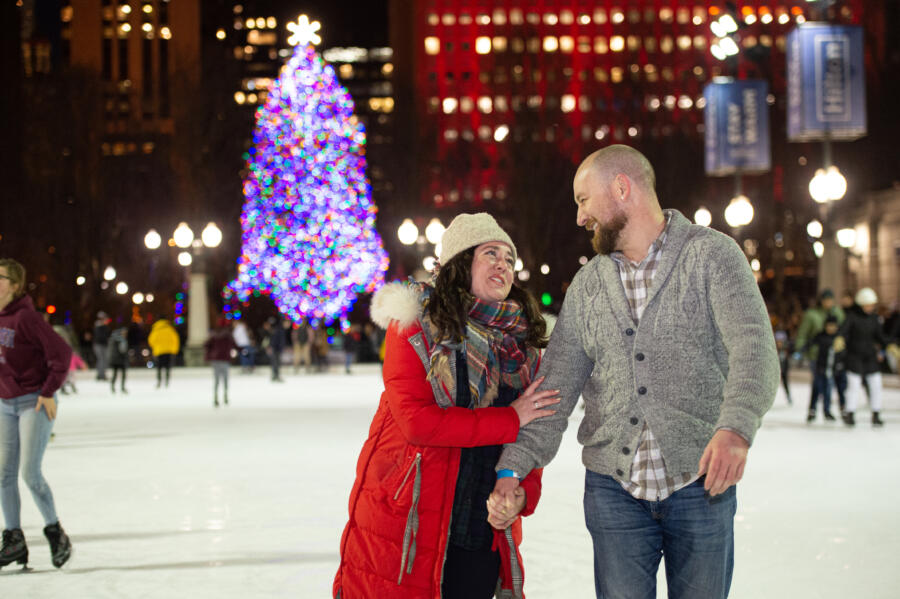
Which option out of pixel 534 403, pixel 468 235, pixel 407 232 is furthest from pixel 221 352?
pixel 534 403

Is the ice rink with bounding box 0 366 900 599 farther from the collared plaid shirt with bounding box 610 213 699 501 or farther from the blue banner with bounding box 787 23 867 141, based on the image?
the blue banner with bounding box 787 23 867 141

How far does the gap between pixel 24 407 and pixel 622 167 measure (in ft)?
15.0

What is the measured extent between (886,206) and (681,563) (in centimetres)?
4229

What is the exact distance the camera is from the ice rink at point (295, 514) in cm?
596

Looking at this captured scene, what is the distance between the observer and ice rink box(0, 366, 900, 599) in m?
5.96

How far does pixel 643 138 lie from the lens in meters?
Result: 53.2

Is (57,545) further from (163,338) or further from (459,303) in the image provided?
(163,338)

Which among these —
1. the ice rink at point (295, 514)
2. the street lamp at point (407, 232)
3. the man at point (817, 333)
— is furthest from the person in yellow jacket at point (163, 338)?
the man at point (817, 333)

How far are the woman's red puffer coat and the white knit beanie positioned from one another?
324mm

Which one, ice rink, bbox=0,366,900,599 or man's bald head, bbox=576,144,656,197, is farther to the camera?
ice rink, bbox=0,366,900,599

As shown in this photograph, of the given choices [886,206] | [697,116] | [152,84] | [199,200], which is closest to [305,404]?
[199,200]

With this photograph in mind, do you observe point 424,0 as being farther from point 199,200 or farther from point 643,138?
point 199,200

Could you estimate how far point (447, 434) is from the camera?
11.2 feet

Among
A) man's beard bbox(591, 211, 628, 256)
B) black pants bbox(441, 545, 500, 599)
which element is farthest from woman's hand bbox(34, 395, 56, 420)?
man's beard bbox(591, 211, 628, 256)
